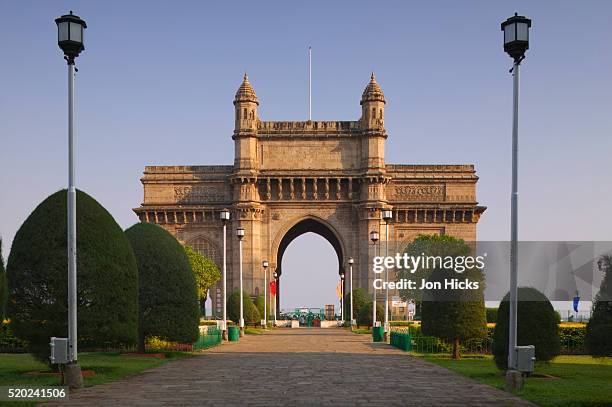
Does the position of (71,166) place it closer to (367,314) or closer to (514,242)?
(514,242)

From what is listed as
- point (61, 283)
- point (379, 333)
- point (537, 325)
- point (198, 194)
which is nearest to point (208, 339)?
point (379, 333)

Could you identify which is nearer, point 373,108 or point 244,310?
point 244,310

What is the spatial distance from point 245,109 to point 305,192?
9.82 m

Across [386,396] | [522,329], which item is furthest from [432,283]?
[386,396]

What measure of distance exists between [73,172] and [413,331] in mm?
28107

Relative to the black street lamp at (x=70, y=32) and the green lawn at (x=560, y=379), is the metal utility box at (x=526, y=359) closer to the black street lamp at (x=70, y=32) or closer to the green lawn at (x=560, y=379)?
the green lawn at (x=560, y=379)

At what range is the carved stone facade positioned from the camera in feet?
246

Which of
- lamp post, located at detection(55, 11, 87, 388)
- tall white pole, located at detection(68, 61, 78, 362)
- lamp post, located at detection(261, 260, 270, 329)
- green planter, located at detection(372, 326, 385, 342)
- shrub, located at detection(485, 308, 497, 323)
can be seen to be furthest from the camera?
lamp post, located at detection(261, 260, 270, 329)

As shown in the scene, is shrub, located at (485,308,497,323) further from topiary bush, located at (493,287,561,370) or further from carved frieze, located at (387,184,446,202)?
topiary bush, located at (493,287,561,370)

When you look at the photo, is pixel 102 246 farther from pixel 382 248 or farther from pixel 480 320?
pixel 382 248

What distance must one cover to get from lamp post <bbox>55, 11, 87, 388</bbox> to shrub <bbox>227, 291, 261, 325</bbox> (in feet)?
143

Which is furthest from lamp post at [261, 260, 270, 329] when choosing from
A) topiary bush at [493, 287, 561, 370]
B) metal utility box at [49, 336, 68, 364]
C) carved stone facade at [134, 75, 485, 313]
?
metal utility box at [49, 336, 68, 364]

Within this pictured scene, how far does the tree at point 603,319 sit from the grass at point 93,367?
13.6 meters

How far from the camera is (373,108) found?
75875 millimetres
